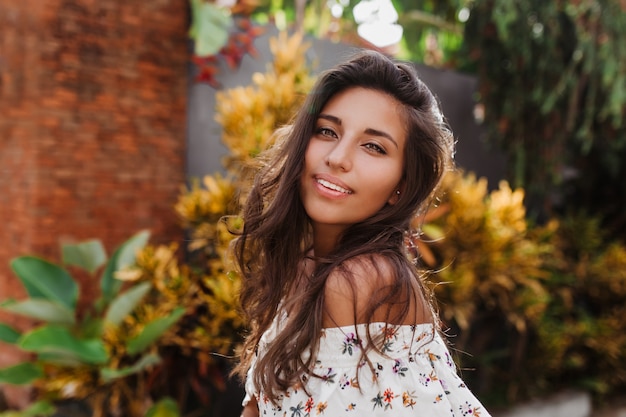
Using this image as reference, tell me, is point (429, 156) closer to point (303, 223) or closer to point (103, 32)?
point (303, 223)

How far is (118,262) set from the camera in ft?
12.4

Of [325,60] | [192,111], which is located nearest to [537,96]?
[325,60]

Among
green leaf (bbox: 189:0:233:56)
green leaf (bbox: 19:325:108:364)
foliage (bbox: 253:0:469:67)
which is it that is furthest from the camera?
foliage (bbox: 253:0:469:67)

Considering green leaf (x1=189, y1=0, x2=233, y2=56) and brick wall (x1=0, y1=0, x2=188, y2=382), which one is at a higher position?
green leaf (x1=189, y1=0, x2=233, y2=56)

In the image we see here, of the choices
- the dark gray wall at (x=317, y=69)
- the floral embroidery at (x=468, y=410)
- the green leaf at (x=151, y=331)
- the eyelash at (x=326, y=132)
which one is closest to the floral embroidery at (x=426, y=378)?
the floral embroidery at (x=468, y=410)

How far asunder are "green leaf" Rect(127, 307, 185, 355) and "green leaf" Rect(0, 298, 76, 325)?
0.39 meters

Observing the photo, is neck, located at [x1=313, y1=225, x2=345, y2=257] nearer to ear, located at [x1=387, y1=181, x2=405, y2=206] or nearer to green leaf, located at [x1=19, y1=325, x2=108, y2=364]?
ear, located at [x1=387, y1=181, x2=405, y2=206]

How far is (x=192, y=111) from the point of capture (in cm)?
448

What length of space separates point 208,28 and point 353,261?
2.91m

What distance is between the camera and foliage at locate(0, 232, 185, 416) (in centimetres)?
337

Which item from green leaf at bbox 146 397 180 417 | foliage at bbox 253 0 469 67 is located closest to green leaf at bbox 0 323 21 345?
green leaf at bbox 146 397 180 417

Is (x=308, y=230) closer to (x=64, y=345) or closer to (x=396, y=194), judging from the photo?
(x=396, y=194)

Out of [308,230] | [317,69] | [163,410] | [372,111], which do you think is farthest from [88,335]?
[372,111]

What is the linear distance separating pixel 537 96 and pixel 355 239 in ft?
15.1
